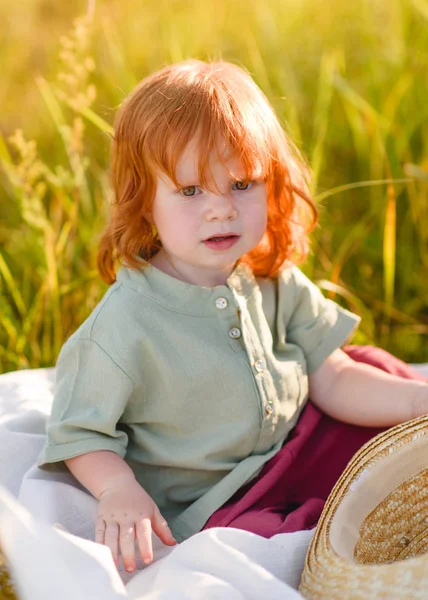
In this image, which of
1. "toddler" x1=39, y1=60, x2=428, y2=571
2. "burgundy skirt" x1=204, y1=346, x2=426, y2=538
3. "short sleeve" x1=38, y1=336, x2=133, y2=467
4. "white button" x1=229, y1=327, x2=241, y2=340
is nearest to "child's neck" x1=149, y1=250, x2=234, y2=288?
"toddler" x1=39, y1=60, x2=428, y2=571

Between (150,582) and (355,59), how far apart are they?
2.15 m

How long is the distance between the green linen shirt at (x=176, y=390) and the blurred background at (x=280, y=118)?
0.52 meters

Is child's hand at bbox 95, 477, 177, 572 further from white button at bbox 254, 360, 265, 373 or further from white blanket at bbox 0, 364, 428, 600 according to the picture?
white button at bbox 254, 360, 265, 373

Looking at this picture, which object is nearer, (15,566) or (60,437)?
(15,566)

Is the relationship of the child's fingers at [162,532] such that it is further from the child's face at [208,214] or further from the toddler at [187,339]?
the child's face at [208,214]

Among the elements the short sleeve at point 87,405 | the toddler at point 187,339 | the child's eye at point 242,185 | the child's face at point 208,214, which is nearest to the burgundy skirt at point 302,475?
the toddler at point 187,339

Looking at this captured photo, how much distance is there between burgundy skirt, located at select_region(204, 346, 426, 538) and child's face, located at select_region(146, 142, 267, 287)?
15.1 inches

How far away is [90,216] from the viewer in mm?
2389

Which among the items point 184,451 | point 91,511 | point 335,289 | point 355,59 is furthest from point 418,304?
point 91,511

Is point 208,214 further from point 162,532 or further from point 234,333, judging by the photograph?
point 162,532

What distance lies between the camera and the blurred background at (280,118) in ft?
6.93

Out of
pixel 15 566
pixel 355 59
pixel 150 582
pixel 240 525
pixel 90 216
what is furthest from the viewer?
pixel 355 59

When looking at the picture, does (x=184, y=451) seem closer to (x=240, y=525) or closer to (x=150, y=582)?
(x=240, y=525)

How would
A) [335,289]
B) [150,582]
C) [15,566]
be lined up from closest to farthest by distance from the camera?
1. [15,566]
2. [150,582]
3. [335,289]
